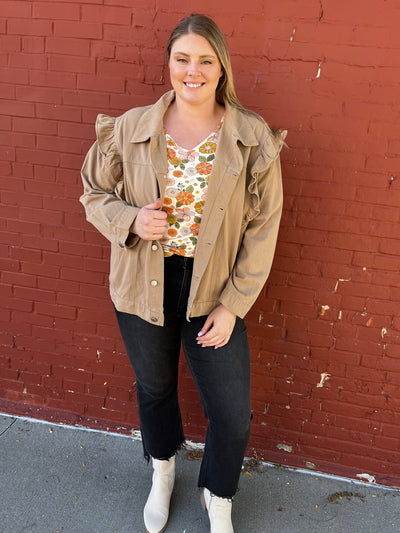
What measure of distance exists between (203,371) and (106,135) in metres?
1.16

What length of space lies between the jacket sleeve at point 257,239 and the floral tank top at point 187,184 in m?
0.21

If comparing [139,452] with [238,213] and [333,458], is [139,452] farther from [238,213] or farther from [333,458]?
[238,213]

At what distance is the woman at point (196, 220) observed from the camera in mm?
2016

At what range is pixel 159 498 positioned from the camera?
99.8 inches

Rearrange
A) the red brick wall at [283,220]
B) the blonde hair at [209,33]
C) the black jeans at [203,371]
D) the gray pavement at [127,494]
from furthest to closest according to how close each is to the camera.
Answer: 1. the gray pavement at [127,494]
2. the red brick wall at [283,220]
3. the black jeans at [203,371]
4. the blonde hair at [209,33]

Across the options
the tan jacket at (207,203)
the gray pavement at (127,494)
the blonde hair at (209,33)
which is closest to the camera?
the blonde hair at (209,33)

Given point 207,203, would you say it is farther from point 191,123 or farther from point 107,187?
point 107,187

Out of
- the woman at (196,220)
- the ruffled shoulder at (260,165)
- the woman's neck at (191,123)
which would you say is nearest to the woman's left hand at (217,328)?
the woman at (196,220)

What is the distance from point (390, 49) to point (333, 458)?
226 centimetres

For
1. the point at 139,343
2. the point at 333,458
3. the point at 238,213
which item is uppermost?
the point at 238,213

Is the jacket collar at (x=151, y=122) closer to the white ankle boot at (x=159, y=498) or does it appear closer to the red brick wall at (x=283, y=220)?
the red brick wall at (x=283, y=220)

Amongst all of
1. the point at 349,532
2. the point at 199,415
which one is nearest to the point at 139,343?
the point at 199,415

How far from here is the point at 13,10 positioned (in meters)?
2.57

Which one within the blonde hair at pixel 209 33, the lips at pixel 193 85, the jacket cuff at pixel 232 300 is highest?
the blonde hair at pixel 209 33
